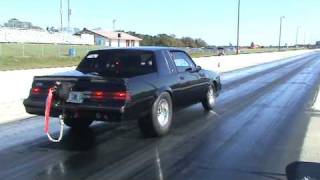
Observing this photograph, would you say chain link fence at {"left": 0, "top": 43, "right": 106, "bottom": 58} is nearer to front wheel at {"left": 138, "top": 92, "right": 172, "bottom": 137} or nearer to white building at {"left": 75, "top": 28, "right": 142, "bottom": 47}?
front wheel at {"left": 138, "top": 92, "right": 172, "bottom": 137}

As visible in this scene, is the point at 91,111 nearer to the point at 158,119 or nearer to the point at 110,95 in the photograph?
the point at 110,95

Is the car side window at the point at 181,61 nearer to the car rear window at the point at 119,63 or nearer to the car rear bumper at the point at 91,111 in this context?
the car rear window at the point at 119,63

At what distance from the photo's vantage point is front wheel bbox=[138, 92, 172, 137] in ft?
31.2

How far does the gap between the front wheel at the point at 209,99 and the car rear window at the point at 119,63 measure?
2981mm

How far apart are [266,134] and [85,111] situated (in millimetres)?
3311

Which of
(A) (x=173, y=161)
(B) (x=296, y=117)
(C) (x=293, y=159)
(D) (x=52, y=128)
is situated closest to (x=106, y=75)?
(D) (x=52, y=128)

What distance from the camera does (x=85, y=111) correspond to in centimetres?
881

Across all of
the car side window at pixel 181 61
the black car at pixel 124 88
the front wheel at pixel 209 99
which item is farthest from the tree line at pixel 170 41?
the black car at pixel 124 88

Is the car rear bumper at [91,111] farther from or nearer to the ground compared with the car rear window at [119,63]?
nearer to the ground

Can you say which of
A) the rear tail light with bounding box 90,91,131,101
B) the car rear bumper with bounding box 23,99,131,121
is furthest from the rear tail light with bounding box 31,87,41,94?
the rear tail light with bounding box 90,91,131,101

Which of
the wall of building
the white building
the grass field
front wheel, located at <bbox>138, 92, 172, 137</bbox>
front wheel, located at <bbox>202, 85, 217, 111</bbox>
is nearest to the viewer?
front wheel, located at <bbox>138, 92, 172, 137</bbox>

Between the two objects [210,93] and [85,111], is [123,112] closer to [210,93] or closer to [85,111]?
[85,111]

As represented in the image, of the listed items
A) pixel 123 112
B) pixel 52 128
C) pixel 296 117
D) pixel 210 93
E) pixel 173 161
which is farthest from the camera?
pixel 210 93

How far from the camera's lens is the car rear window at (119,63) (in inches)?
397
